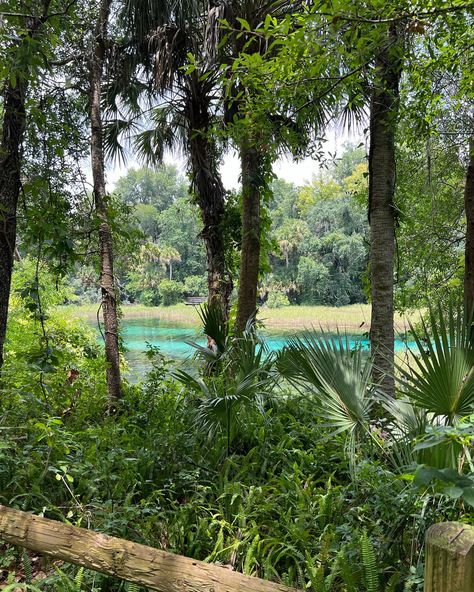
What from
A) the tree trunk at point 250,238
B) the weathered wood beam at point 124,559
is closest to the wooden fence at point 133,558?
the weathered wood beam at point 124,559

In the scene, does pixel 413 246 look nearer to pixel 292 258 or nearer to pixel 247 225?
pixel 247 225

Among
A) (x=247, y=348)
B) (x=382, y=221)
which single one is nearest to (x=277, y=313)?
(x=382, y=221)

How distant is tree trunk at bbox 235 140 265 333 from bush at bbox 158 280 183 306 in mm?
31517

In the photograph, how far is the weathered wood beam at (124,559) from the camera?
141 centimetres

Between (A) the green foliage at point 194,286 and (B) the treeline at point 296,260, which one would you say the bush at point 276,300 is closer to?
(B) the treeline at point 296,260

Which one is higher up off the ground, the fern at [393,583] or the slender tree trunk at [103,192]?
the slender tree trunk at [103,192]

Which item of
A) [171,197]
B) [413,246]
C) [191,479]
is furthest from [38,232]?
[171,197]

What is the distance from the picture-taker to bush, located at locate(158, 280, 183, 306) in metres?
37.6

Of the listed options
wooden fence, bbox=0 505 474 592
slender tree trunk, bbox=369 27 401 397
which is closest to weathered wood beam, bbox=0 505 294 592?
wooden fence, bbox=0 505 474 592

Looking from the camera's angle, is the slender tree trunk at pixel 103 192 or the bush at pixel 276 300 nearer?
the slender tree trunk at pixel 103 192

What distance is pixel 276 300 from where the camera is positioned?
36.6 m

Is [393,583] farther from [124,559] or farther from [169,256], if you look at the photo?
[169,256]

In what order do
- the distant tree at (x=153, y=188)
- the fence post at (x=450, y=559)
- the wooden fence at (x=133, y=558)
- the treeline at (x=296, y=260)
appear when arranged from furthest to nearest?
the distant tree at (x=153, y=188) → the treeline at (x=296, y=260) → the wooden fence at (x=133, y=558) → the fence post at (x=450, y=559)

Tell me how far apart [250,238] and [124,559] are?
16.2 ft
